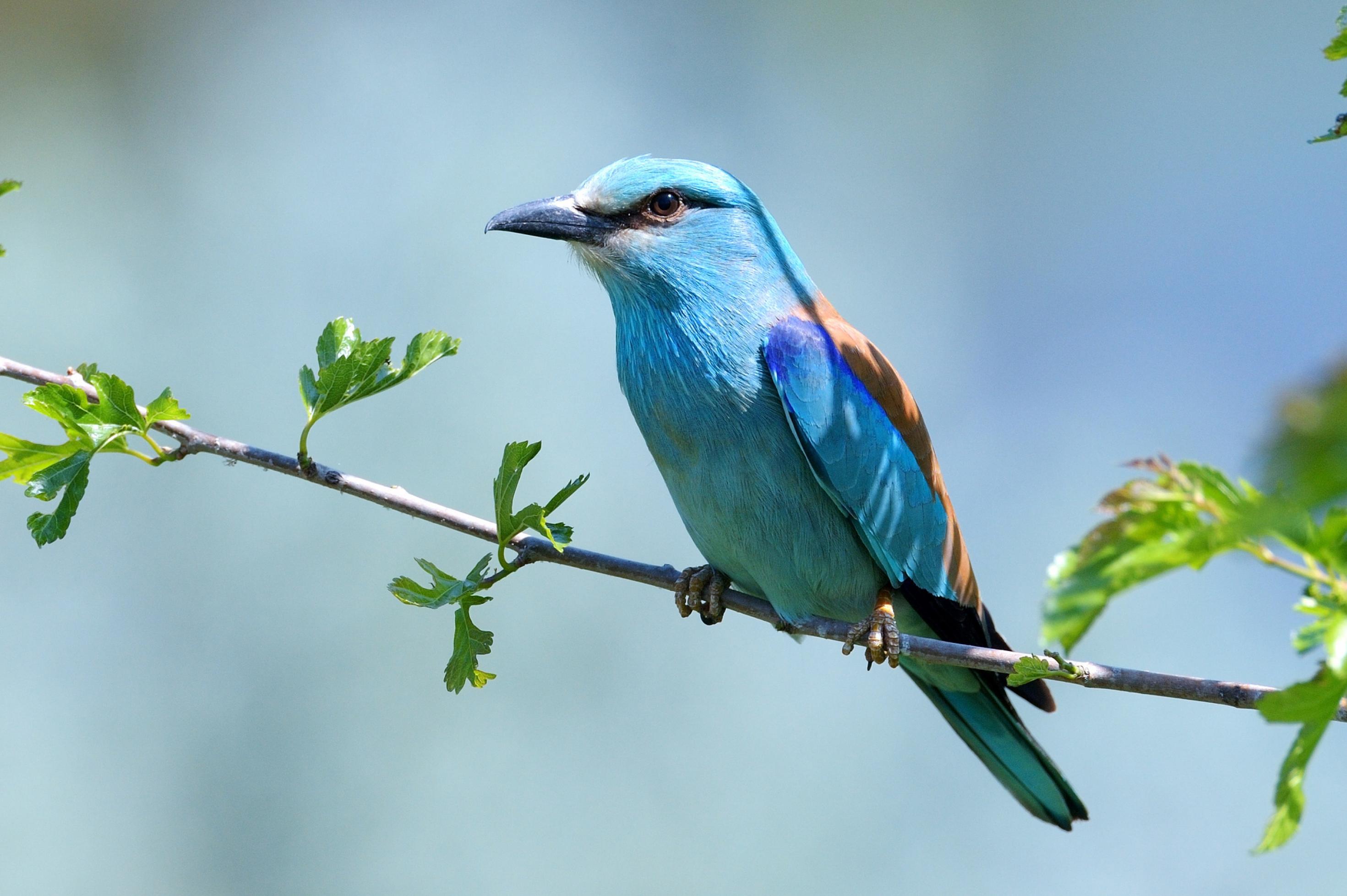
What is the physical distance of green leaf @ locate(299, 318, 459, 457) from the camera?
5.03 feet

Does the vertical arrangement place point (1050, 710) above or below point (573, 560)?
below

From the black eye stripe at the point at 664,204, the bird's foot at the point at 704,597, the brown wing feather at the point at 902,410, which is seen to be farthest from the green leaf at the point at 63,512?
the brown wing feather at the point at 902,410

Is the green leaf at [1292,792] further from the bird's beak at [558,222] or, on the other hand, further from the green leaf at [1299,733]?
the bird's beak at [558,222]

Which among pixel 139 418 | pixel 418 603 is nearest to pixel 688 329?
pixel 418 603

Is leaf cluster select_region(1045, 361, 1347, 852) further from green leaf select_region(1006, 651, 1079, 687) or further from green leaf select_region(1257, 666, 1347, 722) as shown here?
green leaf select_region(1006, 651, 1079, 687)

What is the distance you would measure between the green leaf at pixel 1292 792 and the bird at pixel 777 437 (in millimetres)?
1029

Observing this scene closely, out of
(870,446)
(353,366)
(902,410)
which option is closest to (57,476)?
(353,366)

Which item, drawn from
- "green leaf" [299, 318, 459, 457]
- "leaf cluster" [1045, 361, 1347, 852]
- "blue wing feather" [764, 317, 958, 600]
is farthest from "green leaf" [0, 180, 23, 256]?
"blue wing feather" [764, 317, 958, 600]

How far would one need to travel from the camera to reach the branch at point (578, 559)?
4.47 feet

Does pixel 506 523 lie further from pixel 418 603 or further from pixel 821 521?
pixel 821 521

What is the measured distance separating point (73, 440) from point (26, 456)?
0.06m

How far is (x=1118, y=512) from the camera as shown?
87 cm

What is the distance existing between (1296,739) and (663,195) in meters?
1.66

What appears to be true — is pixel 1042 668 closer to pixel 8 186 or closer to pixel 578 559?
pixel 578 559
